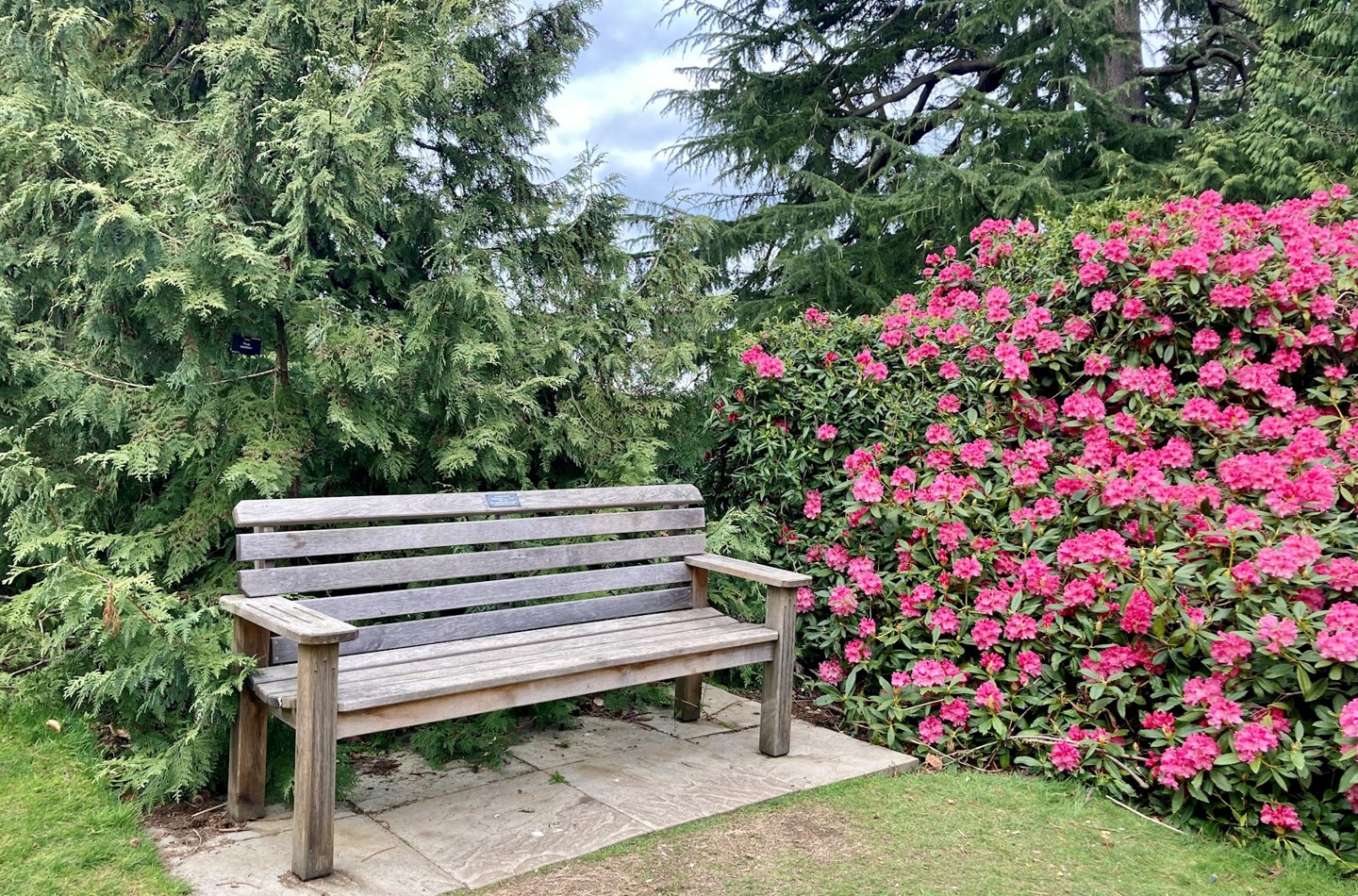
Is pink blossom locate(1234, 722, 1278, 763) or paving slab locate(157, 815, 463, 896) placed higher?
pink blossom locate(1234, 722, 1278, 763)

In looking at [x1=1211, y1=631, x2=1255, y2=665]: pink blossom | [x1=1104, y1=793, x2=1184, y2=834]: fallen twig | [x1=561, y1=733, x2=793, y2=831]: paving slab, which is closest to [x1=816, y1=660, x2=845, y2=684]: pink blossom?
[x1=561, y1=733, x2=793, y2=831]: paving slab

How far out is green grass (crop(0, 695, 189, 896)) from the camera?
230 cm

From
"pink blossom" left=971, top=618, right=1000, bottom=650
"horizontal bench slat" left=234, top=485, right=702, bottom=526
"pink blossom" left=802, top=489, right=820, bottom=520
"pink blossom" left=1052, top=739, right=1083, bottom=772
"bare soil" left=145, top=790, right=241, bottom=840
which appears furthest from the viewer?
"pink blossom" left=802, top=489, right=820, bottom=520

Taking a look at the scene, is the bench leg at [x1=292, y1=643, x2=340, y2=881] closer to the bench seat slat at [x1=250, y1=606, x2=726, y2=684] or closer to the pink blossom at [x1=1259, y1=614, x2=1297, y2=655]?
the bench seat slat at [x1=250, y1=606, x2=726, y2=684]

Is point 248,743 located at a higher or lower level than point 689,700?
higher

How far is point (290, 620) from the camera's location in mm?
2389

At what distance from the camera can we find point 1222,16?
11.6 m

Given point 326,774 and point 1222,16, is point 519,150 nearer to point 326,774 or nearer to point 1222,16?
point 326,774

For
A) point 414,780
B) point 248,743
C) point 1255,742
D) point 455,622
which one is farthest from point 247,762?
point 1255,742

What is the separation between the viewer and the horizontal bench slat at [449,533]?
2.73 metres

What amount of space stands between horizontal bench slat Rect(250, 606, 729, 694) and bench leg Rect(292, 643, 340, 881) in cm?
29

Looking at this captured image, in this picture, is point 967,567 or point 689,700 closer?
point 967,567

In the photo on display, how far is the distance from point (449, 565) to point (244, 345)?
1234mm

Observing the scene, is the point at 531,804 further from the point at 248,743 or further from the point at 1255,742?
the point at 1255,742
